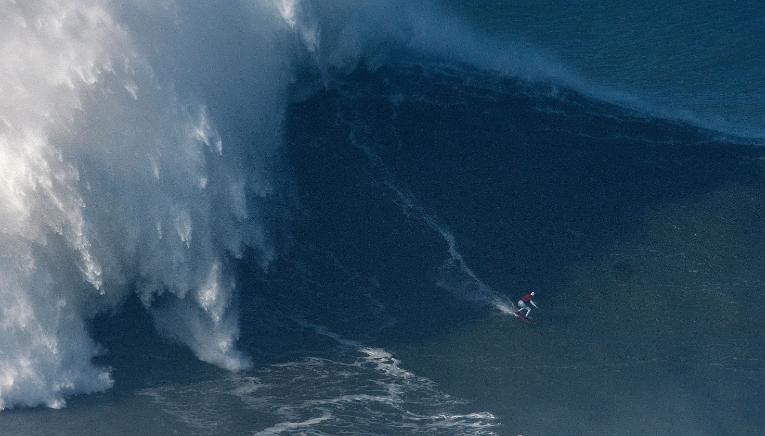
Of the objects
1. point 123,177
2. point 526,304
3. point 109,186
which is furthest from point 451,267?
point 109,186

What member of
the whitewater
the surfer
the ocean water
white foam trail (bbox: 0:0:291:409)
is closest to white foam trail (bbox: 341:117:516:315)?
the ocean water

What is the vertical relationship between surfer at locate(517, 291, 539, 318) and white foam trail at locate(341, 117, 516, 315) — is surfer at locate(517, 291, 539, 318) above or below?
below

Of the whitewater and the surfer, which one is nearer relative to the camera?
the whitewater

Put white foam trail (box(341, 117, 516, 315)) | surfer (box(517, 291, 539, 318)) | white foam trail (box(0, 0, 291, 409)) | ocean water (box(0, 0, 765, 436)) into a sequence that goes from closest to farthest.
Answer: white foam trail (box(0, 0, 291, 409)), ocean water (box(0, 0, 765, 436)), surfer (box(517, 291, 539, 318)), white foam trail (box(341, 117, 516, 315))

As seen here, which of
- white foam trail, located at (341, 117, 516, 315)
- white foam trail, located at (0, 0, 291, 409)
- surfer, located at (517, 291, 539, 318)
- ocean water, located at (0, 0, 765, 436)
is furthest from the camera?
white foam trail, located at (341, 117, 516, 315)

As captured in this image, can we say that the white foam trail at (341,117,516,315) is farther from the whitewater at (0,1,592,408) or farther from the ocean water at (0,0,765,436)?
the whitewater at (0,1,592,408)

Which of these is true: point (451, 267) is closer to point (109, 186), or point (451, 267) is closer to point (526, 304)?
point (526, 304)

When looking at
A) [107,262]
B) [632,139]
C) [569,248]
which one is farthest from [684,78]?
[107,262]
